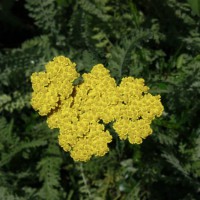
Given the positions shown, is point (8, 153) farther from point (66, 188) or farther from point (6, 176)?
point (66, 188)

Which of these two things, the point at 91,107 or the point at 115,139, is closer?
the point at 91,107

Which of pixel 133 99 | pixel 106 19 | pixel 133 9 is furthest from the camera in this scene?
pixel 106 19

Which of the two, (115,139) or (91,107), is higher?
(91,107)

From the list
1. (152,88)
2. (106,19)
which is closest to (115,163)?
(152,88)

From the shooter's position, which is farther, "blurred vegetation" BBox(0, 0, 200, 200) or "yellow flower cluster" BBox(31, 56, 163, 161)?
"blurred vegetation" BBox(0, 0, 200, 200)

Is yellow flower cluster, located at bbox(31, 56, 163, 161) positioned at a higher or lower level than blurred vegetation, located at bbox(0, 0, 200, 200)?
higher
